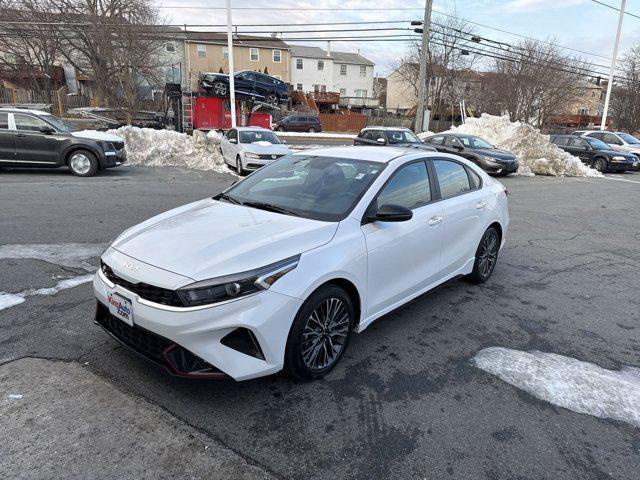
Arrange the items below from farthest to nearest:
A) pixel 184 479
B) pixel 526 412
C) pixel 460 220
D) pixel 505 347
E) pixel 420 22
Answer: pixel 420 22 → pixel 460 220 → pixel 505 347 → pixel 526 412 → pixel 184 479

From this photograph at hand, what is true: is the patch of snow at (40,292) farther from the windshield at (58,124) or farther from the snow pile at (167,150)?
the snow pile at (167,150)

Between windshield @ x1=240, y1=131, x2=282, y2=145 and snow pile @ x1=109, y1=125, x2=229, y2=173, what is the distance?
1.31 metres

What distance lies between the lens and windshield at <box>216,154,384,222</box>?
356cm

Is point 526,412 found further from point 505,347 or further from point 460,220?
point 460,220

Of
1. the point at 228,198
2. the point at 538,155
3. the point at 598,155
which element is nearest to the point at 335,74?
the point at 598,155

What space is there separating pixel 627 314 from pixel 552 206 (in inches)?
288

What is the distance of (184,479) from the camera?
2.30 metres

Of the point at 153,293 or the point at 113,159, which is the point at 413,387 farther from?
the point at 113,159

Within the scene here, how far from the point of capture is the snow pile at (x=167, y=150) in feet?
53.0

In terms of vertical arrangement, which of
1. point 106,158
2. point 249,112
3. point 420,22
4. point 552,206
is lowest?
point 552,206

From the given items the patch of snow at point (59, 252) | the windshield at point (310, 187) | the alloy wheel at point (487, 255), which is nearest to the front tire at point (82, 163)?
the patch of snow at point (59, 252)

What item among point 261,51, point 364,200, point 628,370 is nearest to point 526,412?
point 628,370

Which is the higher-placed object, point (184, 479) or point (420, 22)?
point (420, 22)

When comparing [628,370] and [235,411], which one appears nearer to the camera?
[235,411]
